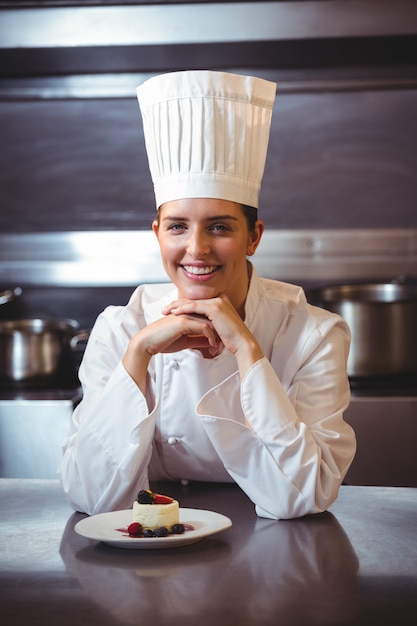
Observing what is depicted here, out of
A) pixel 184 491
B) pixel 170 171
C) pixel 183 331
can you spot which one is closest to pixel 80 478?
pixel 184 491

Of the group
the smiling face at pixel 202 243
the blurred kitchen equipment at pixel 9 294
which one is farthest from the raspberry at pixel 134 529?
the blurred kitchen equipment at pixel 9 294

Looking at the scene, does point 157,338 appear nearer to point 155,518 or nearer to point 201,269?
point 201,269

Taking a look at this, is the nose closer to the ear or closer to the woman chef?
the woman chef

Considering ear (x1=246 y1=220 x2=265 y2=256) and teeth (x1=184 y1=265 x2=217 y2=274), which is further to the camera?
ear (x1=246 y1=220 x2=265 y2=256)

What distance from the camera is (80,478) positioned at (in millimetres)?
1734

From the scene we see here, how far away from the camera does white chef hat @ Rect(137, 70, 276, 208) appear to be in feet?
6.13

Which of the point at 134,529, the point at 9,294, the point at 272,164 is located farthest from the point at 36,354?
the point at 134,529

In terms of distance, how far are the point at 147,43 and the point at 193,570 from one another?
237cm

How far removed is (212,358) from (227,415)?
160mm

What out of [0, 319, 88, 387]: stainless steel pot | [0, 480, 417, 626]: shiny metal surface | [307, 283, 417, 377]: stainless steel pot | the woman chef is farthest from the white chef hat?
[0, 319, 88, 387]: stainless steel pot

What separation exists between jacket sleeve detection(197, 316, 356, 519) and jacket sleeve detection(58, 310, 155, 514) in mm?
128

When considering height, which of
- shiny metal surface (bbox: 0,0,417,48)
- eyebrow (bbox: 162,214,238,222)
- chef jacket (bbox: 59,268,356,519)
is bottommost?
chef jacket (bbox: 59,268,356,519)

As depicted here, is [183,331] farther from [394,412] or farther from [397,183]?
[397,183]

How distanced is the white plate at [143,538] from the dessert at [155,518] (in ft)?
0.06
